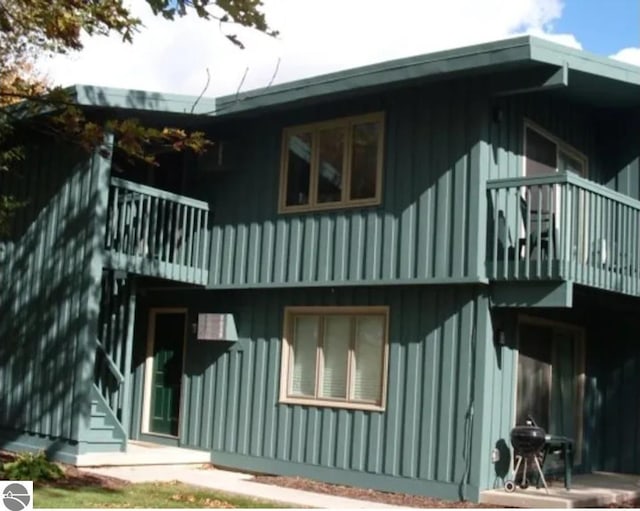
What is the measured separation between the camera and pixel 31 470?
1080 cm

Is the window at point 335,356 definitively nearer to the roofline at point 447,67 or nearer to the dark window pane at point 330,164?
the dark window pane at point 330,164

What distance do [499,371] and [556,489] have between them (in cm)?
165

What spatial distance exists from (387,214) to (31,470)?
5.39 m

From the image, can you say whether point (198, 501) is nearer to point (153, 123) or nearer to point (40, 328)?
point (40, 328)

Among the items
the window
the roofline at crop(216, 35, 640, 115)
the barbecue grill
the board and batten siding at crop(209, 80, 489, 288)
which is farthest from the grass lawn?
the roofline at crop(216, 35, 640, 115)

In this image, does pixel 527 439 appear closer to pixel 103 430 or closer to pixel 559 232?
pixel 559 232

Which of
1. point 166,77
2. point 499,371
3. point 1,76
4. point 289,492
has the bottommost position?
point 289,492

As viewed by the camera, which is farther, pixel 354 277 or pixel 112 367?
pixel 112 367

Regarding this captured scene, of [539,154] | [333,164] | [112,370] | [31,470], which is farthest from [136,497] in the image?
[539,154]

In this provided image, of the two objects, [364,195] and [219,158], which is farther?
[219,158]

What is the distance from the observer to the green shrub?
35.2 ft

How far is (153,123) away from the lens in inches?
540

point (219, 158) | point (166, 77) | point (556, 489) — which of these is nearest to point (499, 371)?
point (556, 489)

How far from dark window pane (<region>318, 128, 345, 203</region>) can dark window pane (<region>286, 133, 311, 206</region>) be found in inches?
9.1
